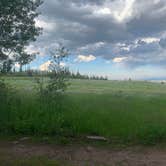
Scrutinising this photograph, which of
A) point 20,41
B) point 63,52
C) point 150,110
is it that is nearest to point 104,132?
point 150,110

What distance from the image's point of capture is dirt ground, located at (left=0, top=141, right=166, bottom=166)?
6927mm

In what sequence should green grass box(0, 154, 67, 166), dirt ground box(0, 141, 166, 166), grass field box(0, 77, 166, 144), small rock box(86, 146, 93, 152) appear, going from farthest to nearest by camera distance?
grass field box(0, 77, 166, 144) → small rock box(86, 146, 93, 152) → dirt ground box(0, 141, 166, 166) → green grass box(0, 154, 67, 166)

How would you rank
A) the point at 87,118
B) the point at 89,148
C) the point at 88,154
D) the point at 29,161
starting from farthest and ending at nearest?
the point at 87,118 → the point at 89,148 → the point at 88,154 → the point at 29,161

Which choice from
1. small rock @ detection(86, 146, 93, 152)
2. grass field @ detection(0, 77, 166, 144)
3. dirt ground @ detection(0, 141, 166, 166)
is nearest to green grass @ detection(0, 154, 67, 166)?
dirt ground @ detection(0, 141, 166, 166)

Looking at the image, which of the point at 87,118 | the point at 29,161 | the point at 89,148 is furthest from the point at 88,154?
the point at 87,118

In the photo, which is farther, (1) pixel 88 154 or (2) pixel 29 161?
(1) pixel 88 154

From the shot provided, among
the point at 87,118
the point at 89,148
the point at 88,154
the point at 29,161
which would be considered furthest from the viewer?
the point at 87,118

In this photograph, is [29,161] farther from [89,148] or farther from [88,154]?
[89,148]

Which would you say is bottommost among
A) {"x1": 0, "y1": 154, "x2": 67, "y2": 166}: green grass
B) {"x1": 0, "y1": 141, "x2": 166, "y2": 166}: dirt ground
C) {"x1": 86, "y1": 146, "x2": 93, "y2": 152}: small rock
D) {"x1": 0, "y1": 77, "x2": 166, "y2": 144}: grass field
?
{"x1": 0, "y1": 154, "x2": 67, "y2": 166}: green grass

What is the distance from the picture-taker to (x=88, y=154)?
733cm

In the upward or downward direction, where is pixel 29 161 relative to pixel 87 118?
downward

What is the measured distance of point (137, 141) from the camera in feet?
26.4

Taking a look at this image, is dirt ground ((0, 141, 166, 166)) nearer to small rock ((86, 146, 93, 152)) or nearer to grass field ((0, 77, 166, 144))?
small rock ((86, 146, 93, 152))

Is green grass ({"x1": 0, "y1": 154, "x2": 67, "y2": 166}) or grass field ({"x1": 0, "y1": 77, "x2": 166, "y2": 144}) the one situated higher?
grass field ({"x1": 0, "y1": 77, "x2": 166, "y2": 144})
